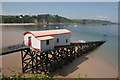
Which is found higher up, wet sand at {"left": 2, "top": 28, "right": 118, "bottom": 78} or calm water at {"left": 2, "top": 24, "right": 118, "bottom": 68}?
calm water at {"left": 2, "top": 24, "right": 118, "bottom": 68}

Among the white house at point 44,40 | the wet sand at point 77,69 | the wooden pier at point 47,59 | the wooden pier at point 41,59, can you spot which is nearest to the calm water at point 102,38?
the wet sand at point 77,69

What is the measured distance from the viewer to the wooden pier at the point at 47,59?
16.4 metres

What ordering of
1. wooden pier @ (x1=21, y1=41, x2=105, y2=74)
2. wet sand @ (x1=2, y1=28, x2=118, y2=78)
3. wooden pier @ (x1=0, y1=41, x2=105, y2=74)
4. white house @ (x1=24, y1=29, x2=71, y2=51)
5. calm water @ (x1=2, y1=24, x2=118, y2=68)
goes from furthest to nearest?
calm water @ (x1=2, y1=24, x2=118, y2=68) → wet sand @ (x1=2, y1=28, x2=118, y2=78) → wooden pier @ (x1=21, y1=41, x2=105, y2=74) → wooden pier @ (x1=0, y1=41, x2=105, y2=74) → white house @ (x1=24, y1=29, x2=71, y2=51)

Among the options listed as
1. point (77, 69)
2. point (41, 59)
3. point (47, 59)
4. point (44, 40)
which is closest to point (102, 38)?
point (77, 69)

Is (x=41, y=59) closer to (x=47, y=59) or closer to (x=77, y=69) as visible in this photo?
(x=47, y=59)

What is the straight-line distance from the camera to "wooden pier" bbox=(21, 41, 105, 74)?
16438mm

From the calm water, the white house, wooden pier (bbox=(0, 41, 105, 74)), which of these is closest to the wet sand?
wooden pier (bbox=(0, 41, 105, 74))

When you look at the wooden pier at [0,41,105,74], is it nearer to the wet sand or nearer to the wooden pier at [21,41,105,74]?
the wooden pier at [21,41,105,74]

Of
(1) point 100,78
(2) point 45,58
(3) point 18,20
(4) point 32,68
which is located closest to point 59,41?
(2) point 45,58

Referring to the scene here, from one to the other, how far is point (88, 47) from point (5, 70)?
19365 millimetres

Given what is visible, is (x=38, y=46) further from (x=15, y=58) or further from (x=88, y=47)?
(x=88, y=47)

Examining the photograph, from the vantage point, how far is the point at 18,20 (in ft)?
424

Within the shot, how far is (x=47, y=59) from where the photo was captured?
16656mm

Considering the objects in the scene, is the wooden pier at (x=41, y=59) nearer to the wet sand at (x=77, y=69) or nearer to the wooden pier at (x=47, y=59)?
the wooden pier at (x=47, y=59)
